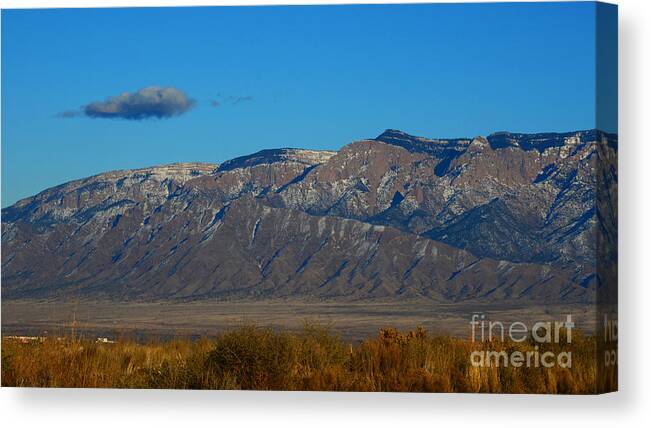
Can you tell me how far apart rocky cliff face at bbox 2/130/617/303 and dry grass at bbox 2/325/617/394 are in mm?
35688

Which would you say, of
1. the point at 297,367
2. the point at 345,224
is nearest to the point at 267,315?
the point at 345,224

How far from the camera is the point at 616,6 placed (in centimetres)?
1348

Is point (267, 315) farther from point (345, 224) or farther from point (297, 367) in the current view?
point (297, 367)

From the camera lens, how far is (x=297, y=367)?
14.5 metres

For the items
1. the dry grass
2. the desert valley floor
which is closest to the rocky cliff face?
the desert valley floor

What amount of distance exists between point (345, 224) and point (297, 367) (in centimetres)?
6575

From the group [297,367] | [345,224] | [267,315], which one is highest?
[345,224]

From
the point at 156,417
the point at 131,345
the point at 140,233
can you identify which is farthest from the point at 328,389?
the point at 140,233

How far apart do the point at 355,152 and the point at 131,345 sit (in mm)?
63125

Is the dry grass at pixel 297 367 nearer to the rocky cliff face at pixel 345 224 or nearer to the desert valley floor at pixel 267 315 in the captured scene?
the desert valley floor at pixel 267 315

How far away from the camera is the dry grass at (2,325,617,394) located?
13938mm

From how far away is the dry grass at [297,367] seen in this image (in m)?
13.9

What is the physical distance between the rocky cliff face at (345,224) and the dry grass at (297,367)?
3569 centimetres

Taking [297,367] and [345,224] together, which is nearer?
[297,367]
